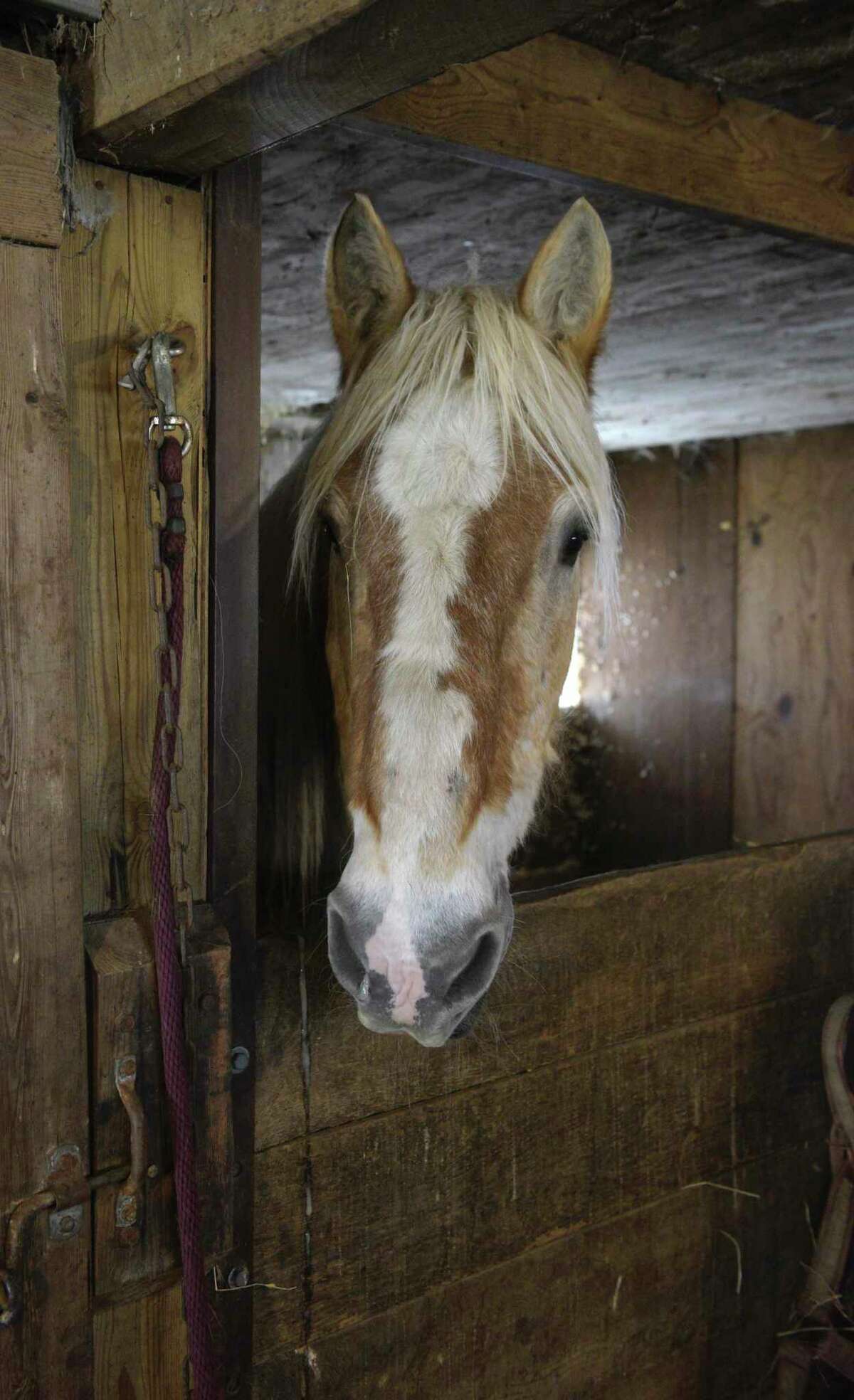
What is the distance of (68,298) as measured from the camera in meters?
1.23

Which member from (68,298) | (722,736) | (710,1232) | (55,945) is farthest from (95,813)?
(722,736)

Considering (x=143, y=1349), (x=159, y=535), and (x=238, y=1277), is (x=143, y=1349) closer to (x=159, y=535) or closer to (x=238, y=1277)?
(x=238, y=1277)

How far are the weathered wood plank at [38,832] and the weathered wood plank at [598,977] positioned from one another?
30 cm

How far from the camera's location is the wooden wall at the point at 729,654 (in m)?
4.73

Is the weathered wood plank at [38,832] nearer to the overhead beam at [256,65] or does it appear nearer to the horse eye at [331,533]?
the overhead beam at [256,65]

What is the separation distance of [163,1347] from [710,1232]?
121 cm

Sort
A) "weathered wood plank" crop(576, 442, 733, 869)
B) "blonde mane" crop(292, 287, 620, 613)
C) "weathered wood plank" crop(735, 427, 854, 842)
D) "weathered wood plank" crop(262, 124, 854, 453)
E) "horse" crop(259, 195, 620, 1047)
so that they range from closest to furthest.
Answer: "horse" crop(259, 195, 620, 1047) → "blonde mane" crop(292, 287, 620, 613) → "weathered wood plank" crop(262, 124, 854, 453) → "weathered wood plank" crop(735, 427, 854, 842) → "weathered wood plank" crop(576, 442, 733, 869)

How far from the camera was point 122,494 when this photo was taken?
1290 millimetres

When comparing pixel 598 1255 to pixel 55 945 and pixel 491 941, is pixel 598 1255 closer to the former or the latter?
pixel 491 941

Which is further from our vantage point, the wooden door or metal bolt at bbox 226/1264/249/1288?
metal bolt at bbox 226/1264/249/1288

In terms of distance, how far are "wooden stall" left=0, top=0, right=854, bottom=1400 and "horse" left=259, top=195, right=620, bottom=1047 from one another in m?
0.19

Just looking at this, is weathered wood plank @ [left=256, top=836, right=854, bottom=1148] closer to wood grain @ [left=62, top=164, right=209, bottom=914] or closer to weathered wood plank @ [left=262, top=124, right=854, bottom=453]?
wood grain @ [left=62, top=164, right=209, bottom=914]

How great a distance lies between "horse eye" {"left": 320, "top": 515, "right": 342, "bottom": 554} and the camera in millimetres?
1536

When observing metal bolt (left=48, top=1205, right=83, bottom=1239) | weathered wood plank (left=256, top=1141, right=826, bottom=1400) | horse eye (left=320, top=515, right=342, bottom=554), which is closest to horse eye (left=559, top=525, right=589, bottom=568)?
horse eye (left=320, top=515, right=342, bottom=554)
